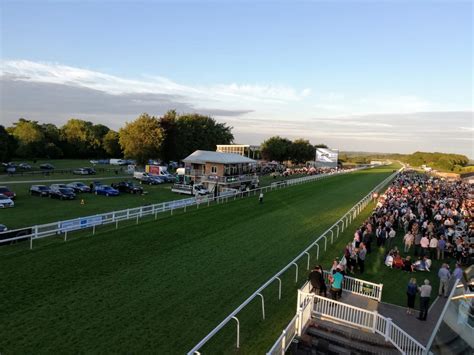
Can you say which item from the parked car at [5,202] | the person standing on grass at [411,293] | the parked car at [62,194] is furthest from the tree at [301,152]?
the person standing on grass at [411,293]

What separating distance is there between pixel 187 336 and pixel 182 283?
333 cm

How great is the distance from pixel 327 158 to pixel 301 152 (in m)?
16.2

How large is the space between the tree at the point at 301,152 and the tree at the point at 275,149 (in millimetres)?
2231

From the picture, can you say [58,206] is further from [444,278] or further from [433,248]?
[444,278]

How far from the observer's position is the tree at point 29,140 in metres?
74.6

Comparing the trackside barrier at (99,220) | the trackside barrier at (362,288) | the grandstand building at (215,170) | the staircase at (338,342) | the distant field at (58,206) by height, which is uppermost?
the grandstand building at (215,170)

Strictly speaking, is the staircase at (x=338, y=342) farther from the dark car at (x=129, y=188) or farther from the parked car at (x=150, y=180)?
the parked car at (x=150, y=180)

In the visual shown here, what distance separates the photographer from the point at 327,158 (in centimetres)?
8731

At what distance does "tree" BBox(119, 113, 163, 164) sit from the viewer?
55.6 meters

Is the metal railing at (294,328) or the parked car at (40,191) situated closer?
the metal railing at (294,328)

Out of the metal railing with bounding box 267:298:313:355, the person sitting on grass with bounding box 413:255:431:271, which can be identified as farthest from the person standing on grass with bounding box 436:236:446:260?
the metal railing with bounding box 267:298:313:355

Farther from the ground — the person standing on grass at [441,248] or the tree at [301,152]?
the tree at [301,152]

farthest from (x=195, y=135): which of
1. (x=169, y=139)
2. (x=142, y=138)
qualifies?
(x=142, y=138)

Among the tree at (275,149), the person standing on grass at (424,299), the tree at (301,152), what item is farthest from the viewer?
the tree at (301,152)
